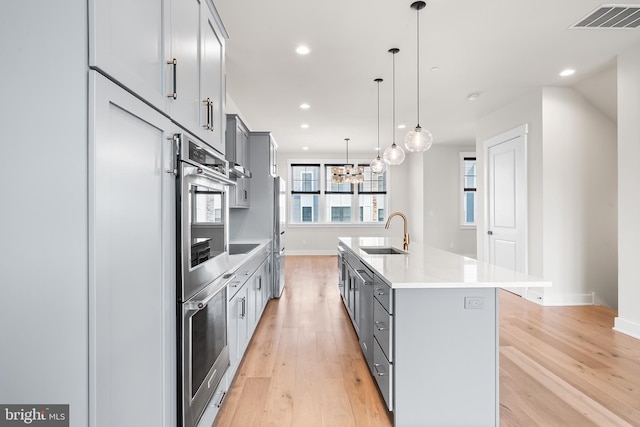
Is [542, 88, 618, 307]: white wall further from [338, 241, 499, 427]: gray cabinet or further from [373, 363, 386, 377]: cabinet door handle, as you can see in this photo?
[373, 363, 386, 377]: cabinet door handle

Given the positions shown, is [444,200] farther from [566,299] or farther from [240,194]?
[240,194]

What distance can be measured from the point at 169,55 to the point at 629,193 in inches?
166

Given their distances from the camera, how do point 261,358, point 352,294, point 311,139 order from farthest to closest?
point 311,139 → point 352,294 → point 261,358

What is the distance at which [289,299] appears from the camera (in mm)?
4648

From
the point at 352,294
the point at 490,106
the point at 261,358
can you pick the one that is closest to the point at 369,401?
the point at 261,358

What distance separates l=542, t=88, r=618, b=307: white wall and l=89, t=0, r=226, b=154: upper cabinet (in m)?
4.40

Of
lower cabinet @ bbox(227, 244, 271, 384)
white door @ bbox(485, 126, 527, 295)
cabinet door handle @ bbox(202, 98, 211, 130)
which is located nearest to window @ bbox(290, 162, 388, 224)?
white door @ bbox(485, 126, 527, 295)

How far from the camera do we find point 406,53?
3.39 meters

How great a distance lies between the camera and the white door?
4680 millimetres

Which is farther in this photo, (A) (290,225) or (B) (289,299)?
(A) (290,225)

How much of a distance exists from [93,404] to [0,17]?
92 centimetres

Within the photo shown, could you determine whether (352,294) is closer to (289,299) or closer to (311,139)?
(289,299)

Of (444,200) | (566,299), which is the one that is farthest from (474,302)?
(444,200)

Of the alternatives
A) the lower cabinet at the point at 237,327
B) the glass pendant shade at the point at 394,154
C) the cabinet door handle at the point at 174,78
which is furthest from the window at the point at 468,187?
the cabinet door handle at the point at 174,78
